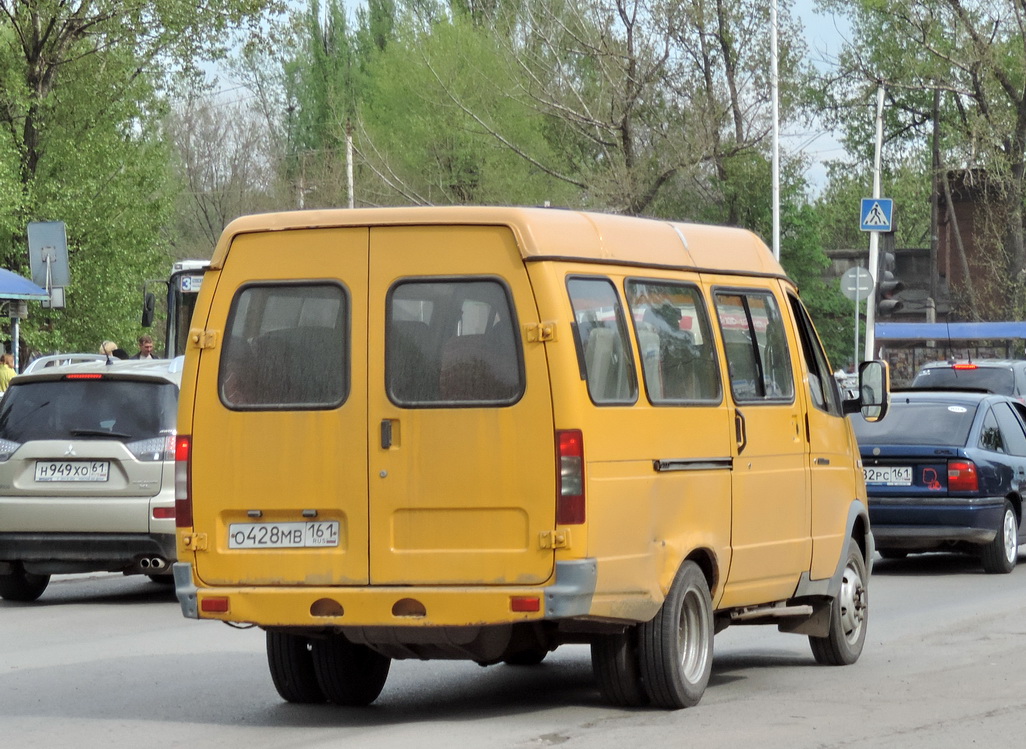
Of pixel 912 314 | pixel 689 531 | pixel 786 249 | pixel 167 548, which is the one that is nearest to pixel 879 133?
pixel 786 249

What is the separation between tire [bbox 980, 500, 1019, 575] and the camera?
15414 mm

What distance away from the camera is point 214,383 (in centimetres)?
786

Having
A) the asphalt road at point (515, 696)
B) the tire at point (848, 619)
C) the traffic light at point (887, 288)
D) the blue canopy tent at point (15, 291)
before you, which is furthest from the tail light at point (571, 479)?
the traffic light at point (887, 288)

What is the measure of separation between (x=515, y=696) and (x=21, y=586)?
6.43 meters

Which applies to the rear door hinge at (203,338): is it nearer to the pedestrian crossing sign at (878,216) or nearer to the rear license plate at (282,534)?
the rear license plate at (282,534)

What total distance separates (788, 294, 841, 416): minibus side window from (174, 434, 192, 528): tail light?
3.32 metres

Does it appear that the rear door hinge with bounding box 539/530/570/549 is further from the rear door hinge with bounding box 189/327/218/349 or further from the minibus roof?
the rear door hinge with bounding box 189/327/218/349

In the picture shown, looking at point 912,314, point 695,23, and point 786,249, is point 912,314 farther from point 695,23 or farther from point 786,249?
point 695,23

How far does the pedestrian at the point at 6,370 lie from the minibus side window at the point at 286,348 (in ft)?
56.5

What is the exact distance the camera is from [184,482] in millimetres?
7875

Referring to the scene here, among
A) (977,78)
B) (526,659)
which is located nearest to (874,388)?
(526,659)

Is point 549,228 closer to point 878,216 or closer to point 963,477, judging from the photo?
point 963,477

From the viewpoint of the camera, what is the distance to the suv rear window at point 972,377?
23828mm

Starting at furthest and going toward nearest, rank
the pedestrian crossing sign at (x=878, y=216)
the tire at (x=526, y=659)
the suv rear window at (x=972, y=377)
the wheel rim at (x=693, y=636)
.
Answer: the pedestrian crossing sign at (x=878, y=216) → the suv rear window at (x=972, y=377) → the tire at (x=526, y=659) → the wheel rim at (x=693, y=636)
